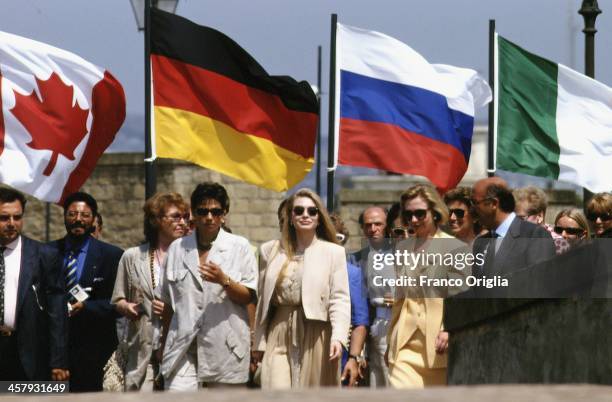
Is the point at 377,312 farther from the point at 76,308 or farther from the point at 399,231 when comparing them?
the point at 76,308

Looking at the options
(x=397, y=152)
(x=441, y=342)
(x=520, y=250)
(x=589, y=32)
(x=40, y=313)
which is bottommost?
(x=441, y=342)

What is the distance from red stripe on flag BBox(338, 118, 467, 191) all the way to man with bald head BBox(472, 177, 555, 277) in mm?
3355

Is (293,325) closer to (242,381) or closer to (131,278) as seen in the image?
(242,381)

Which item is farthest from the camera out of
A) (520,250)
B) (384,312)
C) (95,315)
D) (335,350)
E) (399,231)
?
(399,231)

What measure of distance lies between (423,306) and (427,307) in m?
0.03

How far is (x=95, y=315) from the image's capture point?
35.4ft

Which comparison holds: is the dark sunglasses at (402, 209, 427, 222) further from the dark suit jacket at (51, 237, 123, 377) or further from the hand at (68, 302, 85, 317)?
the hand at (68, 302, 85, 317)

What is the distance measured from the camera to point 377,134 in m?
13.5

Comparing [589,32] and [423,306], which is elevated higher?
[589,32]

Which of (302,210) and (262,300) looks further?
(302,210)

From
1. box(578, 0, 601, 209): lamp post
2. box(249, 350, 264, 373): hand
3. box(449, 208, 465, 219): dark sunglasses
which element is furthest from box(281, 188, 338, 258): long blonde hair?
box(578, 0, 601, 209): lamp post

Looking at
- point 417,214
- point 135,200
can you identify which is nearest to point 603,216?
point 417,214

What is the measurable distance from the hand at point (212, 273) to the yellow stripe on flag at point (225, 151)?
8.47 ft

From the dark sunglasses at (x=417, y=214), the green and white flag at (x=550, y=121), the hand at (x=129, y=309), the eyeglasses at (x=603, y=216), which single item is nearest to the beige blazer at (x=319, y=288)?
the dark sunglasses at (x=417, y=214)
